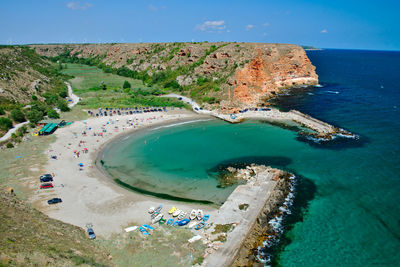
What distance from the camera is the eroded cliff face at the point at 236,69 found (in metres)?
79.2

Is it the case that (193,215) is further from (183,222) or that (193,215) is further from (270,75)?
(270,75)

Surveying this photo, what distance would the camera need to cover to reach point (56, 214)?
98.0ft

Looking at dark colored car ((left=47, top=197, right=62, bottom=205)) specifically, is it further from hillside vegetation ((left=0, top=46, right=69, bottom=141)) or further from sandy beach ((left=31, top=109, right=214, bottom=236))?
hillside vegetation ((left=0, top=46, right=69, bottom=141))

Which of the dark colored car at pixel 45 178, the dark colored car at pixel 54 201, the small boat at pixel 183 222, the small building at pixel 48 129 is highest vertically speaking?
the small building at pixel 48 129

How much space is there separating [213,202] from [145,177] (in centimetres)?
1285

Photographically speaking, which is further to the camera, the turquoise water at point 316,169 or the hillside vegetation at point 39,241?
the turquoise water at point 316,169

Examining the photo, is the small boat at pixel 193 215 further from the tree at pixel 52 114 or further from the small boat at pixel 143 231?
the tree at pixel 52 114

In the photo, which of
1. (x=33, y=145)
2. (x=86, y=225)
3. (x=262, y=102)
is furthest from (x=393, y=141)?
(x=33, y=145)

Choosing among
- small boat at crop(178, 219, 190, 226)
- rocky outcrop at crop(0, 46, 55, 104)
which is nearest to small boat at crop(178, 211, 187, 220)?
small boat at crop(178, 219, 190, 226)

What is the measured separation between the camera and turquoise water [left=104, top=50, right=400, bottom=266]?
2638 centimetres

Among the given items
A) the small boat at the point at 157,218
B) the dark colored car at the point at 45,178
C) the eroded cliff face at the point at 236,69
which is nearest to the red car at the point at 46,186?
the dark colored car at the point at 45,178

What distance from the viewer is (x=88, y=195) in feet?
112

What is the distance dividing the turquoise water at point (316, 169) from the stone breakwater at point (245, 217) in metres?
2.42

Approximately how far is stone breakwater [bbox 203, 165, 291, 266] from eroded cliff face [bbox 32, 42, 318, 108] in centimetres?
3847
